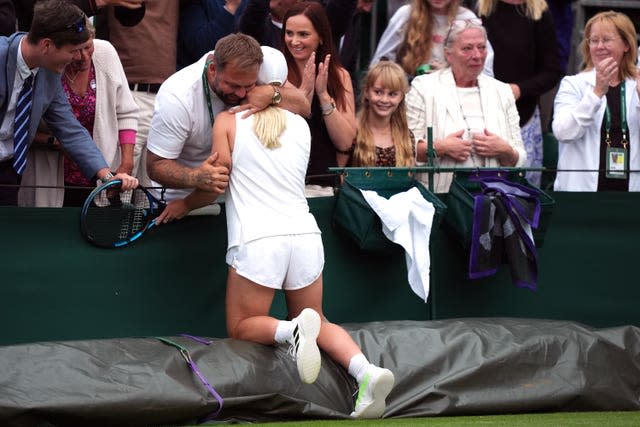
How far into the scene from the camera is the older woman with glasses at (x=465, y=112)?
8.49 metres

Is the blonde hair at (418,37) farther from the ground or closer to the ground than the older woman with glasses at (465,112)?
farther from the ground

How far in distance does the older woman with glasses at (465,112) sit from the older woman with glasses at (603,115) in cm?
58

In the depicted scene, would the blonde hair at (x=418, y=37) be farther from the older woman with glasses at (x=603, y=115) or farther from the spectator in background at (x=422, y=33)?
the older woman with glasses at (x=603, y=115)

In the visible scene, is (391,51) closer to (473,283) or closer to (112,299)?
(473,283)

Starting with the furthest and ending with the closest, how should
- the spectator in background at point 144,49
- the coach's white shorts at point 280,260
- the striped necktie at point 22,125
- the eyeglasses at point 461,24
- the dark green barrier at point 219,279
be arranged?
the eyeglasses at point 461,24
the spectator in background at point 144,49
the striped necktie at point 22,125
the dark green barrier at point 219,279
the coach's white shorts at point 280,260

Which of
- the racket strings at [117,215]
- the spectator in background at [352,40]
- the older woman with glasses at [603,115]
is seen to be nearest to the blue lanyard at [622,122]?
the older woman with glasses at [603,115]

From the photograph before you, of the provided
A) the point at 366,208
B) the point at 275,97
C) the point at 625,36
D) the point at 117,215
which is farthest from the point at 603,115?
the point at 117,215

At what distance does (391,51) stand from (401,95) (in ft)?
4.48

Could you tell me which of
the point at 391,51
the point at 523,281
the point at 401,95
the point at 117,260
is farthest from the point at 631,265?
the point at 117,260

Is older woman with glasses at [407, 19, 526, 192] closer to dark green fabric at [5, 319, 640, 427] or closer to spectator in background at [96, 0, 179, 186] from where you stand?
dark green fabric at [5, 319, 640, 427]

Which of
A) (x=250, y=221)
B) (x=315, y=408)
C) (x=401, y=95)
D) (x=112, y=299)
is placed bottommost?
(x=315, y=408)

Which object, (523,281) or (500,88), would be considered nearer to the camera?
(523,281)

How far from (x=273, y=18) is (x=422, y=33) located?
1.09 meters

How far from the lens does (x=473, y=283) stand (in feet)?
→ 26.9
